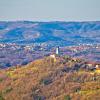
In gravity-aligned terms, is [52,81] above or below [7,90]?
above

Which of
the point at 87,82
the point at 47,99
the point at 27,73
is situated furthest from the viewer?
the point at 27,73

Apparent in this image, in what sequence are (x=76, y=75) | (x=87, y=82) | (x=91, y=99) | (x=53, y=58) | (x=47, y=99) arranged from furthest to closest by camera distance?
(x=53, y=58) < (x=76, y=75) < (x=87, y=82) < (x=47, y=99) < (x=91, y=99)

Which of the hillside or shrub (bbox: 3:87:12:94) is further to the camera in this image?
shrub (bbox: 3:87:12:94)

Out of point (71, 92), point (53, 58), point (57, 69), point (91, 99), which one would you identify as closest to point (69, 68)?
point (57, 69)

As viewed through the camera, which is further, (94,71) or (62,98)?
(94,71)

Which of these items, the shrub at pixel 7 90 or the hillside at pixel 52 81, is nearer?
the hillside at pixel 52 81

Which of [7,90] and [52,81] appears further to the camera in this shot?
[52,81]

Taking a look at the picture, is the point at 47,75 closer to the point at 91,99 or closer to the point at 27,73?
the point at 27,73
